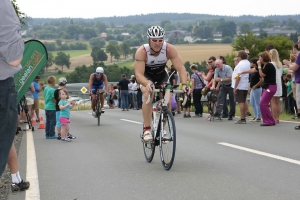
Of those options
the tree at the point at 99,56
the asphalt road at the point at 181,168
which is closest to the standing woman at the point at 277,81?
the asphalt road at the point at 181,168

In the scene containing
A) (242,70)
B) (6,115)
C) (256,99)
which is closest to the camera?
(6,115)

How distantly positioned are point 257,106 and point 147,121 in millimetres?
8611

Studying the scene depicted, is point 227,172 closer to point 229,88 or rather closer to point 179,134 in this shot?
point 179,134

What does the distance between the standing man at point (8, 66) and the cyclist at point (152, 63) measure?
139 inches

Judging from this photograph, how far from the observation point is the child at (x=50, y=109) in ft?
49.6

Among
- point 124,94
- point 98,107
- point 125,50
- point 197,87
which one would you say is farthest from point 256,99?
point 125,50

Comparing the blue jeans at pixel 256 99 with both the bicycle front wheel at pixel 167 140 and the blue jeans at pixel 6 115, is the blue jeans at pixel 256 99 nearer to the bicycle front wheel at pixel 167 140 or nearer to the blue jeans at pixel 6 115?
the bicycle front wheel at pixel 167 140

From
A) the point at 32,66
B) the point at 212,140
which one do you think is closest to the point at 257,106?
the point at 212,140

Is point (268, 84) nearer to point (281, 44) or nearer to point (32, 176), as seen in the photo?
point (32, 176)

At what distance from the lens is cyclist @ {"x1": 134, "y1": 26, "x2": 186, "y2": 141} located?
29.4 ft

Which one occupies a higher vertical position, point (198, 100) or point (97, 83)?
point (97, 83)

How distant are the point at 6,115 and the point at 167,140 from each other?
143 inches

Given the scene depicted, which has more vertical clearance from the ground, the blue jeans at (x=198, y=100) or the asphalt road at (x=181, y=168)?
the asphalt road at (x=181, y=168)

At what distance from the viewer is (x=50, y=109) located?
15297 mm
